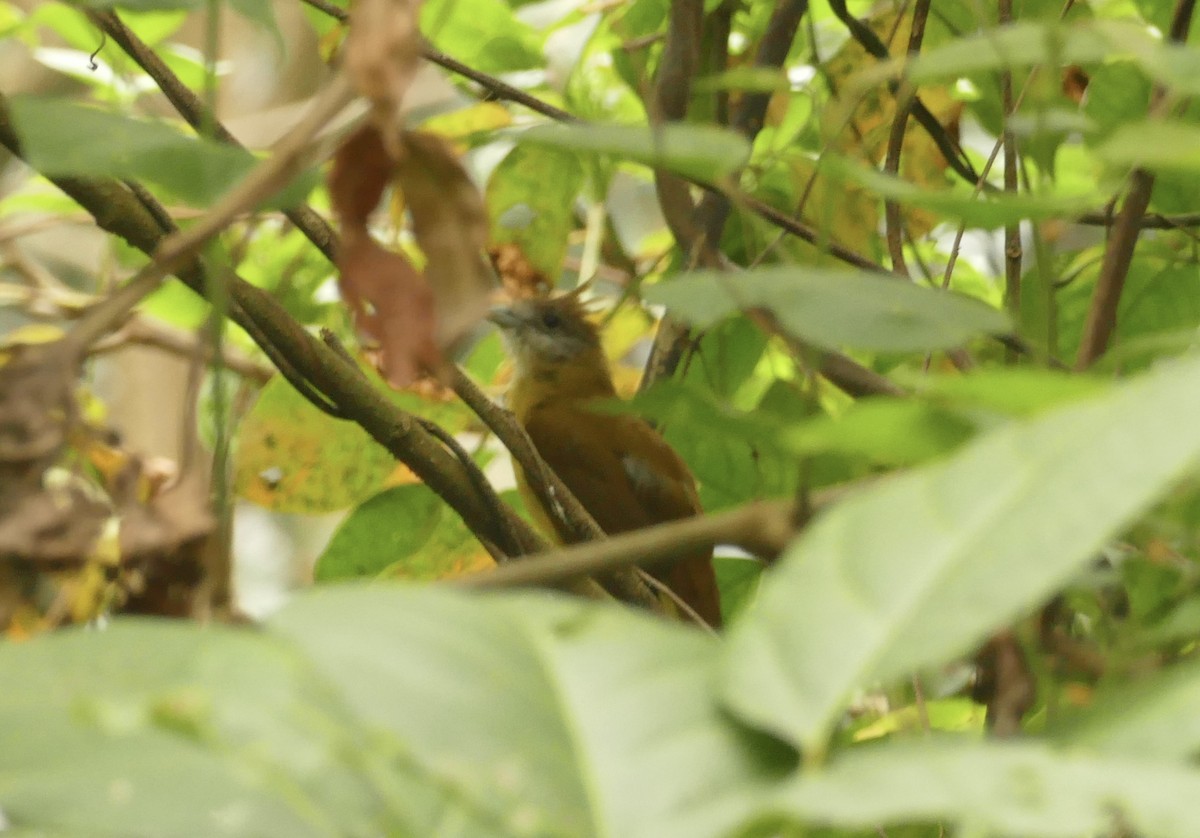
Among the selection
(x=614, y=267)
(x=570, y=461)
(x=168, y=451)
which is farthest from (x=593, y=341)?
(x=168, y=451)

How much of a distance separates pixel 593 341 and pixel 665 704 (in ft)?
9.18

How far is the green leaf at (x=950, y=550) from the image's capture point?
477 mm

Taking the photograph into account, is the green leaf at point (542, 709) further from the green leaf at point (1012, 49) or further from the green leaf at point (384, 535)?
the green leaf at point (384, 535)

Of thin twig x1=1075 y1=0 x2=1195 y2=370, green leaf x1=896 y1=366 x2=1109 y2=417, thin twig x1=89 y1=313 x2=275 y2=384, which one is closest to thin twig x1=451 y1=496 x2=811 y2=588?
green leaf x1=896 y1=366 x2=1109 y2=417

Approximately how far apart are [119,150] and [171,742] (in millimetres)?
301

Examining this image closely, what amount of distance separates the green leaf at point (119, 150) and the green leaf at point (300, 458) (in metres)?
0.88

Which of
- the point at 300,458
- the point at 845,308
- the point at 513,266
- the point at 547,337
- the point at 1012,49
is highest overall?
the point at 1012,49

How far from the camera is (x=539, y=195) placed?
1.83 meters

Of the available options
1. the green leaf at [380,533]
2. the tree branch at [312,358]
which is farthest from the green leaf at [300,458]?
the tree branch at [312,358]

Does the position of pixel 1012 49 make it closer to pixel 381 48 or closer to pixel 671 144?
pixel 671 144

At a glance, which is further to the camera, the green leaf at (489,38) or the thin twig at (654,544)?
the green leaf at (489,38)

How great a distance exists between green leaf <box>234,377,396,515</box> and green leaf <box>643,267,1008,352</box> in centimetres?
96

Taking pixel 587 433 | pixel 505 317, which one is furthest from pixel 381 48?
pixel 505 317

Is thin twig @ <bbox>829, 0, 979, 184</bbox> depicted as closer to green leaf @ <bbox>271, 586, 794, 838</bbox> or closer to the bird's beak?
green leaf @ <bbox>271, 586, 794, 838</bbox>
